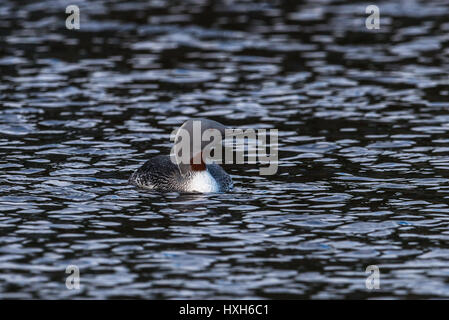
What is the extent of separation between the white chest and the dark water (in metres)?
0.18

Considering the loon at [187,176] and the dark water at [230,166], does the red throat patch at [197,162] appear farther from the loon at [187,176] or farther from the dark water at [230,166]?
the dark water at [230,166]

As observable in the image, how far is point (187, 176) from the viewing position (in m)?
14.9

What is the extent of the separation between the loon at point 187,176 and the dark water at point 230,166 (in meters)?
0.21

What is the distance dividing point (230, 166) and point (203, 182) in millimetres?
1952

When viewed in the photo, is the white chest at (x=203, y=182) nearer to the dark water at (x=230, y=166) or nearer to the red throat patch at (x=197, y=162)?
the red throat patch at (x=197, y=162)

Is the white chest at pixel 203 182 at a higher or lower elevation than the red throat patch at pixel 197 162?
lower

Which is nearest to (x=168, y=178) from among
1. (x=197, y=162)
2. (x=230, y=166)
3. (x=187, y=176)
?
(x=187, y=176)

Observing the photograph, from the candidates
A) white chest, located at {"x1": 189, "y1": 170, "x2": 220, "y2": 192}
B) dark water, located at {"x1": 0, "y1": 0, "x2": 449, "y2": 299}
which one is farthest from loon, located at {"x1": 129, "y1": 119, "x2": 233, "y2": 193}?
dark water, located at {"x1": 0, "y1": 0, "x2": 449, "y2": 299}

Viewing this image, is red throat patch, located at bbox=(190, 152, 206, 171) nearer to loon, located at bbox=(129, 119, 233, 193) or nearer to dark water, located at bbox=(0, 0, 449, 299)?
loon, located at bbox=(129, 119, 233, 193)

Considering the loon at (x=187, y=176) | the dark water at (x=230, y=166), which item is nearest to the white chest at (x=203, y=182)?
the loon at (x=187, y=176)

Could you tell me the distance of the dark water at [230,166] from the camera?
11.7 meters

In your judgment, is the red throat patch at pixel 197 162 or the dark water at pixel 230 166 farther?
the red throat patch at pixel 197 162

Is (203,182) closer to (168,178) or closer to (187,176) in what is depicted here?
(187,176)

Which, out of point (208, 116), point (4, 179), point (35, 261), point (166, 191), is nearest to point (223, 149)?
point (208, 116)
